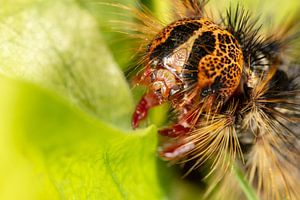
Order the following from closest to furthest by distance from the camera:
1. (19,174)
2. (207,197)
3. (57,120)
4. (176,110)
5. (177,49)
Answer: (57,120), (19,174), (177,49), (176,110), (207,197)

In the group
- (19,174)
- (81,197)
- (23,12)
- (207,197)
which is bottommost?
(207,197)

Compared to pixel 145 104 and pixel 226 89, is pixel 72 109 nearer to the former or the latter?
pixel 145 104

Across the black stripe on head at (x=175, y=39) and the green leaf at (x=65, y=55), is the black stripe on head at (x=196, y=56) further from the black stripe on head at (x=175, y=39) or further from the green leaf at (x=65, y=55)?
the green leaf at (x=65, y=55)

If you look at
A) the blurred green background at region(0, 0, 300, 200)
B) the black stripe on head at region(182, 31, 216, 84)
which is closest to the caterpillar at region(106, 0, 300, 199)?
the black stripe on head at region(182, 31, 216, 84)

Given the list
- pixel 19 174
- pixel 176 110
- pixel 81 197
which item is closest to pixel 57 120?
pixel 19 174

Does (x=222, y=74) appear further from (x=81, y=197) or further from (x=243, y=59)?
(x=81, y=197)

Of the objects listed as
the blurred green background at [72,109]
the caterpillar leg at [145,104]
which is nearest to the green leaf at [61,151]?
the blurred green background at [72,109]

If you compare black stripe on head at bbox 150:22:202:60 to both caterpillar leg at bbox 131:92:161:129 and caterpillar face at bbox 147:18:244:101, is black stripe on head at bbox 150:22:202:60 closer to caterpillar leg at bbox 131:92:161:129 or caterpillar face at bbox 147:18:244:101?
caterpillar face at bbox 147:18:244:101
